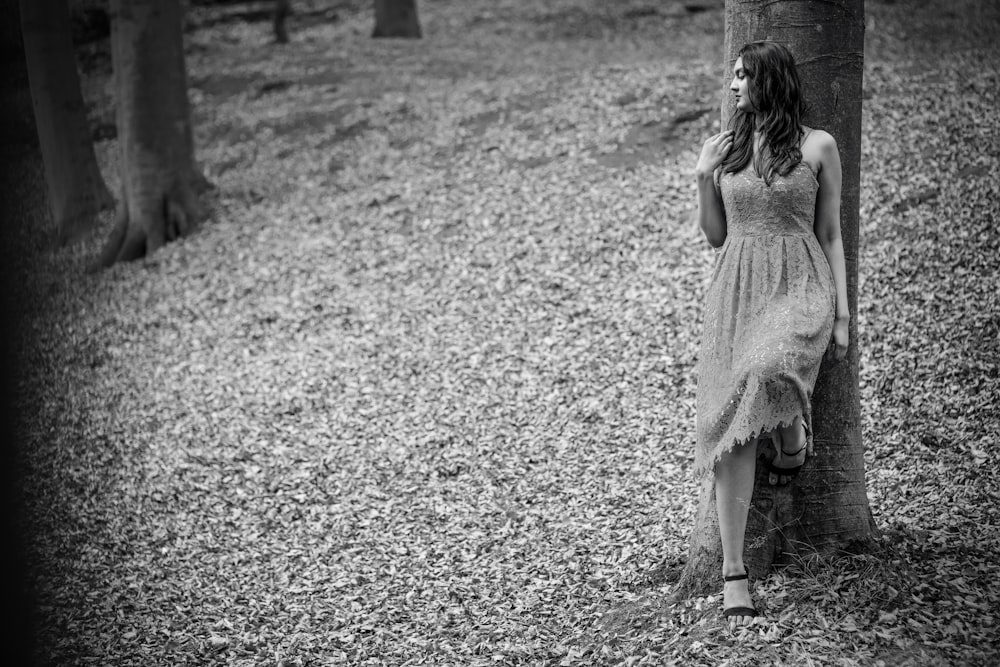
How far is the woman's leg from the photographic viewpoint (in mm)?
3635

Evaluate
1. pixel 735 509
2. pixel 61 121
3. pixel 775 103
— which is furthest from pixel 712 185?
pixel 61 121

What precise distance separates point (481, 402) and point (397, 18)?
16.5m

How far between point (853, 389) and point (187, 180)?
10.9m

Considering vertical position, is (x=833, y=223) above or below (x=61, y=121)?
below

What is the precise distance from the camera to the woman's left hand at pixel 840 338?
364cm

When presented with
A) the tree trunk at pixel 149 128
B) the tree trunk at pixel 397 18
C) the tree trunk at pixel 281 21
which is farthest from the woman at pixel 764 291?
the tree trunk at pixel 281 21

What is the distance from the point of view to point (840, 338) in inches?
144

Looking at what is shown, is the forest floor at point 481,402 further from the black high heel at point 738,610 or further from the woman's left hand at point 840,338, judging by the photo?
the woman's left hand at point 840,338

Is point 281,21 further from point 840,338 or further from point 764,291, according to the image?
point 840,338

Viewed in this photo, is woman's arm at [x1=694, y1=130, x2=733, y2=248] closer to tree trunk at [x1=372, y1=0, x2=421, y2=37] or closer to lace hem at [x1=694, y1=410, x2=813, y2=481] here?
lace hem at [x1=694, y1=410, x2=813, y2=481]

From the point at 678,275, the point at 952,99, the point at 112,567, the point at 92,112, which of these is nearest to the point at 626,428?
the point at 678,275

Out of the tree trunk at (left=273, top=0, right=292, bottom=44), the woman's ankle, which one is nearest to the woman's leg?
the woman's ankle

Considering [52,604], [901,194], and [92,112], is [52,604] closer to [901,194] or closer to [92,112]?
[901,194]

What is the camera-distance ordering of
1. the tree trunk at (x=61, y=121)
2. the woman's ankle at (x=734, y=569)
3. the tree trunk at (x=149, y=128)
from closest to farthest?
the woman's ankle at (x=734, y=569), the tree trunk at (x=149, y=128), the tree trunk at (x=61, y=121)
